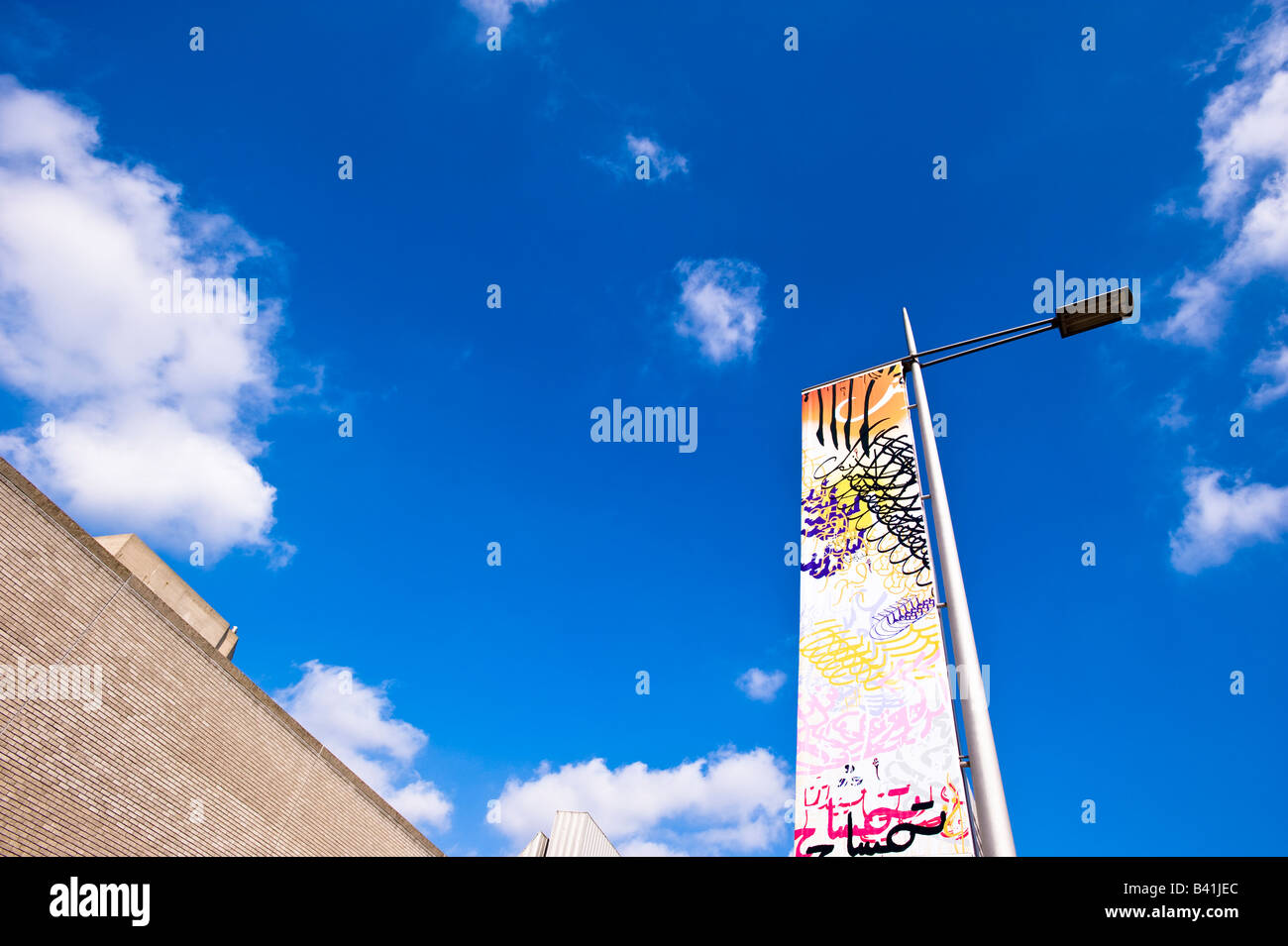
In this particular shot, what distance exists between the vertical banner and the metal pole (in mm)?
563

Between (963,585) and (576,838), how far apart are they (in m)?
17.2

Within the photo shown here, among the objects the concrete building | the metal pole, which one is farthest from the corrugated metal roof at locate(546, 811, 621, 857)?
the metal pole

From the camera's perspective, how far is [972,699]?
5660 millimetres

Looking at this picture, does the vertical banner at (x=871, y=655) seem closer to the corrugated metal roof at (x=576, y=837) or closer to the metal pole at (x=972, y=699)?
the metal pole at (x=972, y=699)

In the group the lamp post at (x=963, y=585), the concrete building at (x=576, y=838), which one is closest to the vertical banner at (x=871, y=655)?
the lamp post at (x=963, y=585)

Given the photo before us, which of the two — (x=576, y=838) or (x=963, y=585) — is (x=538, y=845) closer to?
(x=576, y=838)

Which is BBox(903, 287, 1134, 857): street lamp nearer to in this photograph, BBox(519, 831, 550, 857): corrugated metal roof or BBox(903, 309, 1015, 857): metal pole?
BBox(903, 309, 1015, 857): metal pole

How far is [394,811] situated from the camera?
24031 mm

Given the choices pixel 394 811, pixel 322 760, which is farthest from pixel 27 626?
pixel 394 811
